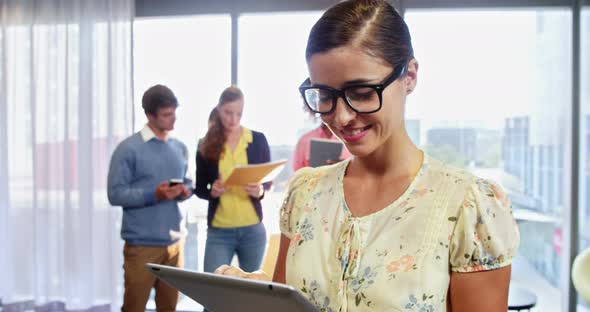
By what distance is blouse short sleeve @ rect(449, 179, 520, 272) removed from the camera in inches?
32.0

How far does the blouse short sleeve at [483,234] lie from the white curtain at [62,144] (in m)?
3.20

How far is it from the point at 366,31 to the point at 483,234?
379 millimetres

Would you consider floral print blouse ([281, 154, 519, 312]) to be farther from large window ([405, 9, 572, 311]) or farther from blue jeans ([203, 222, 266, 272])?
large window ([405, 9, 572, 311])

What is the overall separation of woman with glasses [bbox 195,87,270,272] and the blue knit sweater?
0.21 m

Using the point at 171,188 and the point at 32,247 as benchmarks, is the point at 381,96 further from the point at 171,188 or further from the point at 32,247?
the point at 32,247

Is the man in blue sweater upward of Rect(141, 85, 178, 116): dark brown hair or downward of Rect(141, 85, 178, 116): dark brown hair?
downward

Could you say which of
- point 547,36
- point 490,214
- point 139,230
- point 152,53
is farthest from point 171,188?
point 547,36

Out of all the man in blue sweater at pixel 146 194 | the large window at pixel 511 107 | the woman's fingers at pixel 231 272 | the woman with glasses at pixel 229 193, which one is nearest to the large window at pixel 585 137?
the large window at pixel 511 107

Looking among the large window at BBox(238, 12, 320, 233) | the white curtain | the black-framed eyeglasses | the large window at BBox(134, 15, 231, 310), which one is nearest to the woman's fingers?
the black-framed eyeglasses

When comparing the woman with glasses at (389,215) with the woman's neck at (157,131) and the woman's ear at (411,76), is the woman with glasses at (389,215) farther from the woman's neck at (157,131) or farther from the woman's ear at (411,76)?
the woman's neck at (157,131)

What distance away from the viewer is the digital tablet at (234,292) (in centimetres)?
69

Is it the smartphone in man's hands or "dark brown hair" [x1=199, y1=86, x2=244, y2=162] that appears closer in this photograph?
the smartphone in man's hands

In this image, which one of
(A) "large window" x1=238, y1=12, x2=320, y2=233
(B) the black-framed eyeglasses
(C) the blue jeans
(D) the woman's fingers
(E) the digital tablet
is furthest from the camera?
(A) "large window" x1=238, y1=12, x2=320, y2=233

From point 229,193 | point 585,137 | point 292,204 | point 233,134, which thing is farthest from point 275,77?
point 292,204
